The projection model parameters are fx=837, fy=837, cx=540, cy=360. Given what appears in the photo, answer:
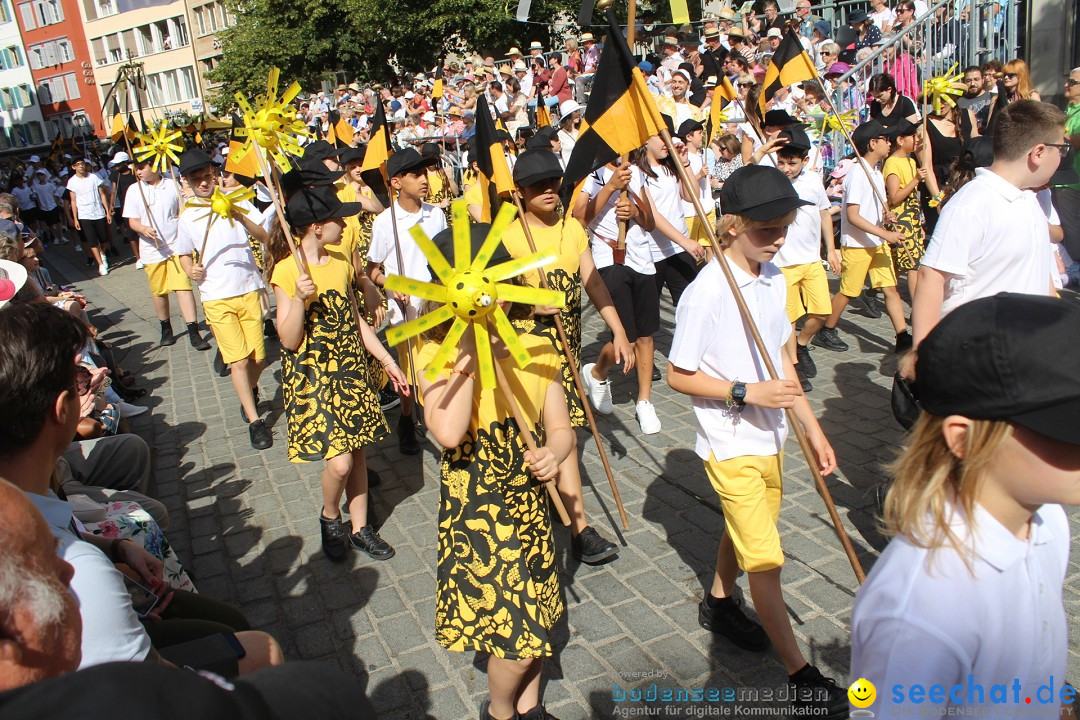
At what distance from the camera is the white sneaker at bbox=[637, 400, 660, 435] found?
246 inches

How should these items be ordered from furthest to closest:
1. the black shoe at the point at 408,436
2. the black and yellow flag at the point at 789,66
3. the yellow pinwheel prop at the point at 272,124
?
the black and yellow flag at the point at 789,66 < the black shoe at the point at 408,436 < the yellow pinwheel prop at the point at 272,124

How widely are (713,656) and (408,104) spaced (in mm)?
21319

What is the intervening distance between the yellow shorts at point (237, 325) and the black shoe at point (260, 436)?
63 cm

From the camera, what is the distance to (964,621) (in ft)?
5.11

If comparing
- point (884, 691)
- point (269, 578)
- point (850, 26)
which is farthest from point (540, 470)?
point (850, 26)

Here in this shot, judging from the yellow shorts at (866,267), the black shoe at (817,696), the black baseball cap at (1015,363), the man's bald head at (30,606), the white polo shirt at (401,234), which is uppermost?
the black baseball cap at (1015,363)

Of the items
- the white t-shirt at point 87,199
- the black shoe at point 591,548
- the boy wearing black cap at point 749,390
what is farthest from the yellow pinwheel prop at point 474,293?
the white t-shirt at point 87,199

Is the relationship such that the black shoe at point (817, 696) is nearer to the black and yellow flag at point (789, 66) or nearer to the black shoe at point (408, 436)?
the black shoe at point (408, 436)

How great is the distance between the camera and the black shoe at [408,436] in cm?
634

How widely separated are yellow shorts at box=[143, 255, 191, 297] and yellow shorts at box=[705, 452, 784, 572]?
8.04 metres

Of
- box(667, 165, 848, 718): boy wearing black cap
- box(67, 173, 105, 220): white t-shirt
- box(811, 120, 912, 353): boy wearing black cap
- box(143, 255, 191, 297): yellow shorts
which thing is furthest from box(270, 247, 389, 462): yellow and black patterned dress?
box(67, 173, 105, 220): white t-shirt

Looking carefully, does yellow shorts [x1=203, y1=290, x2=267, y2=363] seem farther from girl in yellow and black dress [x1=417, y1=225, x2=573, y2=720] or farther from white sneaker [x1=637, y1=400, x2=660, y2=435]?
girl in yellow and black dress [x1=417, y1=225, x2=573, y2=720]

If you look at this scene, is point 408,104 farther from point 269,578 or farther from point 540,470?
point 540,470

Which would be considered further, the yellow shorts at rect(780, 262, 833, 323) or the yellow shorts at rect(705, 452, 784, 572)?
the yellow shorts at rect(780, 262, 833, 323)
